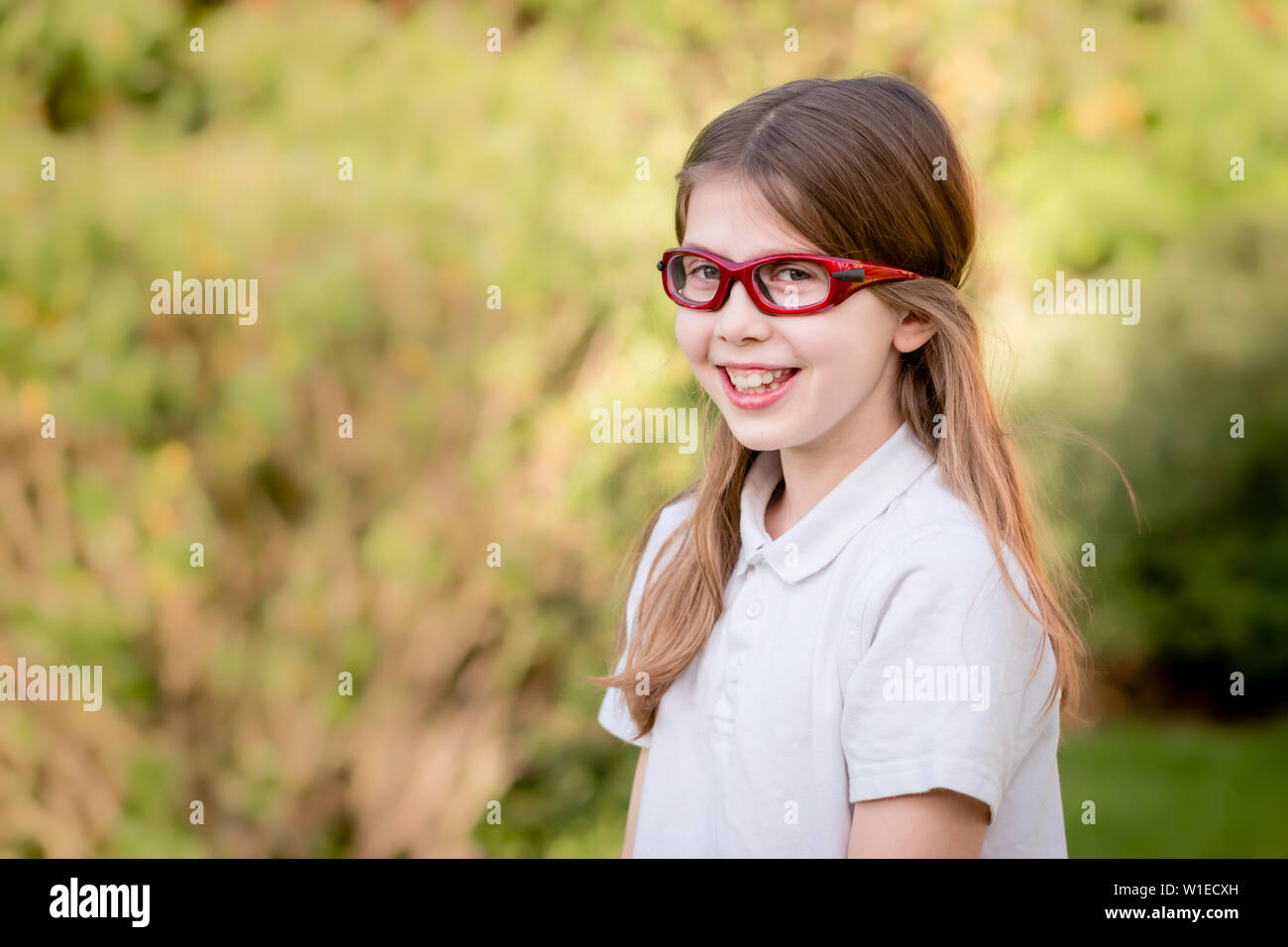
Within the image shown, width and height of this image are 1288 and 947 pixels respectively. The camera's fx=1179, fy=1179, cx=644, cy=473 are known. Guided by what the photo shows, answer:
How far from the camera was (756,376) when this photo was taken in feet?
5.53

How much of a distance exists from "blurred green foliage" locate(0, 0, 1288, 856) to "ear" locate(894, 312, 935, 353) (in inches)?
62.5

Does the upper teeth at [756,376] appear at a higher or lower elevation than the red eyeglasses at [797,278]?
lower

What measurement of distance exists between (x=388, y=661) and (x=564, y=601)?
0.57 metres

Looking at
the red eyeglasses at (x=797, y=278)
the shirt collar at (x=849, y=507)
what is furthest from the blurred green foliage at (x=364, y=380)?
the red eyeglasses at (x=797, y=278)

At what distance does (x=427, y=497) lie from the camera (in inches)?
142

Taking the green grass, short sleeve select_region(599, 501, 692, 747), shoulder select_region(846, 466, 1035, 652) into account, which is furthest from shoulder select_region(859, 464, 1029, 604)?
the green grass

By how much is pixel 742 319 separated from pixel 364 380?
7.07 feet

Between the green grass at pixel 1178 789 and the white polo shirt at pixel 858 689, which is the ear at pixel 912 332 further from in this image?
the green grass at pixel 1178 789

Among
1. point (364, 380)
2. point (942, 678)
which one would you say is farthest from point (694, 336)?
point (364, 380)

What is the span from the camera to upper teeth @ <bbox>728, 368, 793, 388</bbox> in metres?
1.68

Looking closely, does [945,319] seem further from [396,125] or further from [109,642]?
[109,642]

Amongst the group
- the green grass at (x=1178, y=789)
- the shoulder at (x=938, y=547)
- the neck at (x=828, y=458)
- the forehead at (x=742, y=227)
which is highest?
the forehead at (x=742, y=227)

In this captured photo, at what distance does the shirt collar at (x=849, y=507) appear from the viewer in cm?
167
